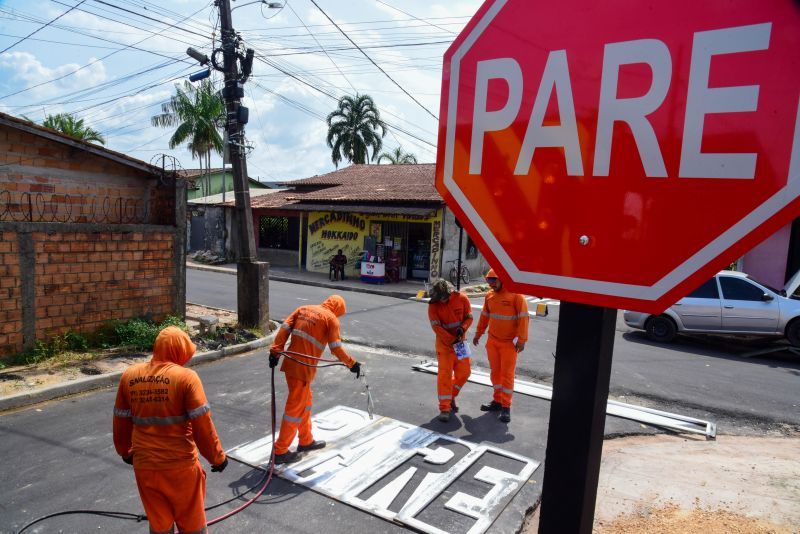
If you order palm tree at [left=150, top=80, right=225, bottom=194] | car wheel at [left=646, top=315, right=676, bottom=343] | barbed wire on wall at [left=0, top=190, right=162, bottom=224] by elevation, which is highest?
palm tree at [left=150, top=80, right=225, bottom=194]

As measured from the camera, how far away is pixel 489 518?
168 inches

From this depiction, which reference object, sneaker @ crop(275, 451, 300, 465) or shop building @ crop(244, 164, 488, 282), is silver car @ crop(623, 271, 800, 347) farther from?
shop building @ crop(244, 164, 488, 282)

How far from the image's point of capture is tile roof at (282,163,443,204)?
2047 cm

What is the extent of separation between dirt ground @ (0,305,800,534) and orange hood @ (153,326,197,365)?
10.1ft

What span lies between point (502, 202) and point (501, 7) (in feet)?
1.62

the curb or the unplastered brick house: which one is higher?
the unplastered brick house

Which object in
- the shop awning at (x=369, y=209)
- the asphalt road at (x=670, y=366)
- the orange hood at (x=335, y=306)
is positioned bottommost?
the asphalt road at (x=670, y=366)

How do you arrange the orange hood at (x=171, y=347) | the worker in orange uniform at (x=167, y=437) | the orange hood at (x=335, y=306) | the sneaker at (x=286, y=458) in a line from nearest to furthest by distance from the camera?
1. the worker in orange uniform at (x=167, y=437)
2. the orange hood at (x=171, y=347)
3. the sneaker at (x=286, y=458)
4. the orange hood at (x=335, y=306)

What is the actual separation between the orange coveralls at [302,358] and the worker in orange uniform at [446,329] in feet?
4.66

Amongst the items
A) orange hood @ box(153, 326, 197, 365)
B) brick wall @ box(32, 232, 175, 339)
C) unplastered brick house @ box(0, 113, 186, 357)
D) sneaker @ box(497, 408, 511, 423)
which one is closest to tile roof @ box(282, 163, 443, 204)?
unplastered brick house @ box(0, 113, 186, 357)

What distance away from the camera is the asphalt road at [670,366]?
7406 mm

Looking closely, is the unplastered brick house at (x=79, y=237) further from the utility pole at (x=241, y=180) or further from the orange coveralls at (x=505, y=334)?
the orange coveralls at (x=505, y=334)

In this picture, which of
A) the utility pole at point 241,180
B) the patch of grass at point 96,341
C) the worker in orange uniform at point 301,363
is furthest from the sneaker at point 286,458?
the utility pole at point 241,180

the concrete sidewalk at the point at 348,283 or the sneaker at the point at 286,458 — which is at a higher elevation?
the concrete sidewalk at the point at 348,283
